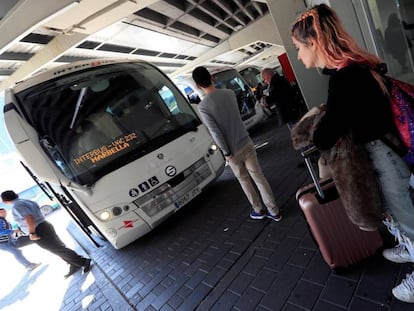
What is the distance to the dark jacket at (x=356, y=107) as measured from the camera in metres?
1.23

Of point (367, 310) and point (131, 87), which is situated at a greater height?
point (131, 87)

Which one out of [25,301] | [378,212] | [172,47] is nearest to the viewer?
[378,212]

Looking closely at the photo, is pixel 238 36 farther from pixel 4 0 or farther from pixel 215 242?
pixel 215 242

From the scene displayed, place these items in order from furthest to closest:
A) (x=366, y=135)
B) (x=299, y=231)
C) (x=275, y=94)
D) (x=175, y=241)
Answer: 1. (x=275, y=94)
2. (x=175, y=241)
3. (x=299, y=231)
4. (x=366, y=135)

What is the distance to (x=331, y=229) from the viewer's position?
196 cm

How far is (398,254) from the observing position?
1.93 m

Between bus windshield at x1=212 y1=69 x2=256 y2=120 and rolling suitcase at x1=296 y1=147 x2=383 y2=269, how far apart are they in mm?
6913

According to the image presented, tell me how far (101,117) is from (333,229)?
11.0 feet

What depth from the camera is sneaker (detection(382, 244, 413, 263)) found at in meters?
1.90

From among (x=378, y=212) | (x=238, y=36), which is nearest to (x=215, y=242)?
(x=378, y=212)

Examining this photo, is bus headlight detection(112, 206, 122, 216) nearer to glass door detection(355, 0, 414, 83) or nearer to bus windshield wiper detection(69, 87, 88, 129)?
bus windshield wiper detection(69, 87, 88, 129)

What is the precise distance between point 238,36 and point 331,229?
1495cm

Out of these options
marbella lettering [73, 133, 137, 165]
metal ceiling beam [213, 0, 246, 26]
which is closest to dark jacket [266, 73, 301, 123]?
marbella lettering [73, 133, 137, 165]

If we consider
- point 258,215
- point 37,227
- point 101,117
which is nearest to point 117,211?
point 101,117
